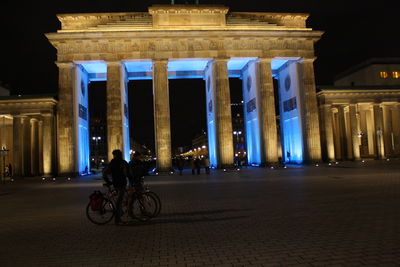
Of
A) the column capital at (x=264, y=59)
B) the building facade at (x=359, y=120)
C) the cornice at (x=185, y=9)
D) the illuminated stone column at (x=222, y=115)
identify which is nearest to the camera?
the illuminated stone column at (x=222, y=115)

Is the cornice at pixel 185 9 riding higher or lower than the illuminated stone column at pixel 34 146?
higher

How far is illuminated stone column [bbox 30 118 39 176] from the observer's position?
44878 mm

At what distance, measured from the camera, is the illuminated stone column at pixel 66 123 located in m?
41.3

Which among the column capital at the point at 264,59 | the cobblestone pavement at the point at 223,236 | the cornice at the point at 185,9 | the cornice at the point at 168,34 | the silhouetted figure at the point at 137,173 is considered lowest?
the cobblestone pavement at the point at 223,236

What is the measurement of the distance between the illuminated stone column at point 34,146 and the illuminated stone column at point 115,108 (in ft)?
35.1

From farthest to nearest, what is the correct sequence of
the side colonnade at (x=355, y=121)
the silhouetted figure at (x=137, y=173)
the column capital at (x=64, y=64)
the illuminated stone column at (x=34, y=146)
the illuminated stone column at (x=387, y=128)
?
1. the illuminated stone column at (x=387, y=128)
2. the side colonnade at (x=355, y=121)
3. the illuminated stone column at (x=34, y=146)
4. the column capital at (x=64, y=64)
5. the silhouetted figure at (x=137, y=173)

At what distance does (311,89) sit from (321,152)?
27.2ft

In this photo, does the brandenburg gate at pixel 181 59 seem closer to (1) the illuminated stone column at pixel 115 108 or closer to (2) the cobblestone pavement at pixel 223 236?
(1) the illuminated stone column at pixel 115 108

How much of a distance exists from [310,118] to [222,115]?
35.1 feet

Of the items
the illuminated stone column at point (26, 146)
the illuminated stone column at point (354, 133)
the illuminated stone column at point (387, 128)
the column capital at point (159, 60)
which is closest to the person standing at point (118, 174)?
the column capital at point (159, 60)

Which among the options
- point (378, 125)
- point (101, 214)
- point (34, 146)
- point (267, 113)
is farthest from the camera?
point (378, 125)

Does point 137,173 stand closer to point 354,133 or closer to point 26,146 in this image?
point 26,146

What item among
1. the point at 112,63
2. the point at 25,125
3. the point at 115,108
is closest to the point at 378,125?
the point at 115,108

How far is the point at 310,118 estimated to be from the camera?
44.3 metres
